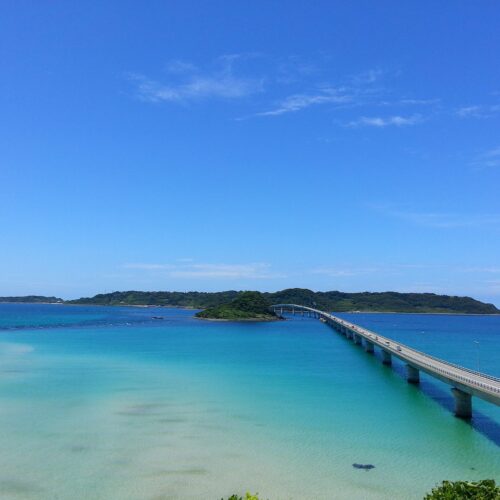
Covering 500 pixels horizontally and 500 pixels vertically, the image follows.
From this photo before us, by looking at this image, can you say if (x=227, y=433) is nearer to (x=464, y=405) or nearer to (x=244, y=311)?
(x=464, y=405)

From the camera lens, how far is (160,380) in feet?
144

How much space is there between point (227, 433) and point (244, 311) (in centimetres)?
13965

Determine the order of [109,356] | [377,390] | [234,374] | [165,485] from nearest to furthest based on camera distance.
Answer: [165,485] → [377,390] → [234,374] → [109,356]

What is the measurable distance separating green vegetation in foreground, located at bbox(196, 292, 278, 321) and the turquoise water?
10644cm

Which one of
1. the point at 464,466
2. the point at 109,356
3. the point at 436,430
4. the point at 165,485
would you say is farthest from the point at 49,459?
the point at 109,356

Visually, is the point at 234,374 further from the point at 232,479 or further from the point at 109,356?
the point at 232,479

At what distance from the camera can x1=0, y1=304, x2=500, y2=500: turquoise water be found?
2014 cm

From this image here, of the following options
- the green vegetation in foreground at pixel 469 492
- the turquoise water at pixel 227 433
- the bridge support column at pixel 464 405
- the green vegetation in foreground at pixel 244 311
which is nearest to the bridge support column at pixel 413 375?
the turquoise water at pixel 227 433

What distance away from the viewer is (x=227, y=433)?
2716 centimetres

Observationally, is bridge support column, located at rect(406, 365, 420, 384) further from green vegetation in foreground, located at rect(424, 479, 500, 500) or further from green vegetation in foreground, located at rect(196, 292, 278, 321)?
green vegetation in foreground, located at rect(196, 292, 278, 321)

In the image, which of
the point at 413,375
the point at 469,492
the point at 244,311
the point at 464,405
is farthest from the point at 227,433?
the point at 244,311

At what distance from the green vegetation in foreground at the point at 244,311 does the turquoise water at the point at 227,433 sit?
106 metres

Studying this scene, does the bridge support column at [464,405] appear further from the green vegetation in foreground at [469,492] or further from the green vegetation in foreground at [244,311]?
the green vegetation in foreground at [244,311]

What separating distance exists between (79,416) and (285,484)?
1668 cm
